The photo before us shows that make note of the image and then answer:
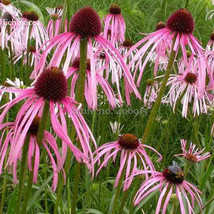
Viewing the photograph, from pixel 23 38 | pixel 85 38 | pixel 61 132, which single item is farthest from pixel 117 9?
pixel 61 132

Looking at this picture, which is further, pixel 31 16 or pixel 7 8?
pixel 31 16

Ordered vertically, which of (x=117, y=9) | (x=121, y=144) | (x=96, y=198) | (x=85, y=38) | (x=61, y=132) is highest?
(x=117, y=9)

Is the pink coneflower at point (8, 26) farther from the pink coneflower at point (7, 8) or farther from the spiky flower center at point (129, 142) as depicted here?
the spiky flower center at point (129, 142)

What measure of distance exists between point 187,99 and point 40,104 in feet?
3.79

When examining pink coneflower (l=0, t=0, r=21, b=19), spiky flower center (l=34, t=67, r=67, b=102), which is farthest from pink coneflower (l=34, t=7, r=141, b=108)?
pink coneflower (l=0, t=0, r=21, b=19)

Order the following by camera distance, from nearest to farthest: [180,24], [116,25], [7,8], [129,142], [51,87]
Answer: [51,87], [180,24], [129,142], [7,8], [116,25]

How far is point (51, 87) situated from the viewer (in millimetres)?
712

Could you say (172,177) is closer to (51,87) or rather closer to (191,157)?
(191,157)

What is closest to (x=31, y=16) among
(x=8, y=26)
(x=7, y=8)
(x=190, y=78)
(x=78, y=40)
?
(x=8, y=26)

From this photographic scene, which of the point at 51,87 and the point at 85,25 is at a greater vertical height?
the point at 85,25

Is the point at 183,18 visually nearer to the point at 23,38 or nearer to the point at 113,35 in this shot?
the point at 113,35

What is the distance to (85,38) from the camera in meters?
0.89

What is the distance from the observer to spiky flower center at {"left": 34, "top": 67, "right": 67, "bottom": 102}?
0.71 meters

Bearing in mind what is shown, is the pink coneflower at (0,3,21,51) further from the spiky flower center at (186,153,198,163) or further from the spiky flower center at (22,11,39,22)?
the spiky flower center at (186,153,198,163)
